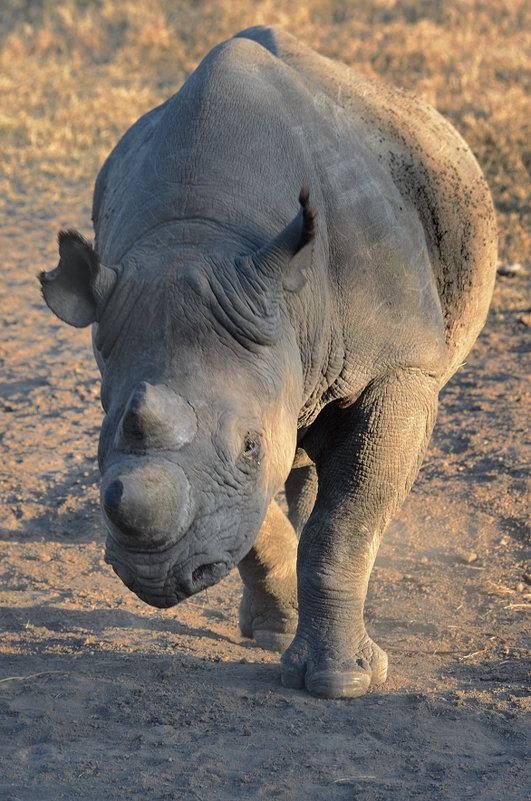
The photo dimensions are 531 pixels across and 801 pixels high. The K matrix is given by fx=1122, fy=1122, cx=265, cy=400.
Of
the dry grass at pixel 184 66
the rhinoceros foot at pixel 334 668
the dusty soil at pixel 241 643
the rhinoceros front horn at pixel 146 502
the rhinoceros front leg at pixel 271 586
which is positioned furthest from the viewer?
the dry grass at pixel 184 66

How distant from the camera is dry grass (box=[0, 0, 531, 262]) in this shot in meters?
11.4

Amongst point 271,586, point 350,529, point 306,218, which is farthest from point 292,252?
point 271,586

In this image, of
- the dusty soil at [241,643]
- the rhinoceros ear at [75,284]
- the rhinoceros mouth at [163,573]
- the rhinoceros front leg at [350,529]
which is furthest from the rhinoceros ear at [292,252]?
the dusty soil at [241,643]

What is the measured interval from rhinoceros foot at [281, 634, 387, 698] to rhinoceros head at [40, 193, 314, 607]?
1.13 m

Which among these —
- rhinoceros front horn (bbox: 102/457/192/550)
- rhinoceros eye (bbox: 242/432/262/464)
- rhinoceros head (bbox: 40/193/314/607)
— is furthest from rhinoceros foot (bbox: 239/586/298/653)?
rhinoceros front horn (bbox: 102/457/192/550)

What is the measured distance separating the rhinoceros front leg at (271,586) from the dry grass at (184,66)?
537cm

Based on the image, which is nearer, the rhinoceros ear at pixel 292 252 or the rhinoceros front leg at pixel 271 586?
the rhinoceros ear at pixel 292 252

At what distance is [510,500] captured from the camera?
6254mm

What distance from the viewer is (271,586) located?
516 cm

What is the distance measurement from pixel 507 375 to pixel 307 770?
472 cm

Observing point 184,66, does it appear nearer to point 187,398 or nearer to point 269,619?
point 269,619

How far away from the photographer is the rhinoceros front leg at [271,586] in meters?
5.11

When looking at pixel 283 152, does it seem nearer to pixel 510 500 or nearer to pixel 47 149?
pixel 510 500

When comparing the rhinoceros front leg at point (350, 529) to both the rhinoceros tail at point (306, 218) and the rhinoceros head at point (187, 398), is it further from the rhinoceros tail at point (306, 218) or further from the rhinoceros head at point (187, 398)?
the rhinoceros tail at point (306, 218)
